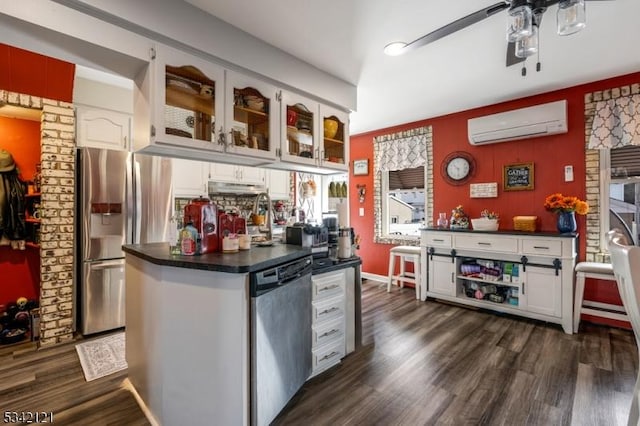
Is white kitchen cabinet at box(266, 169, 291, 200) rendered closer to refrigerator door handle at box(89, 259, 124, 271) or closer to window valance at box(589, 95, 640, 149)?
refrigerator door handle at box(89, 259, 124, 271)

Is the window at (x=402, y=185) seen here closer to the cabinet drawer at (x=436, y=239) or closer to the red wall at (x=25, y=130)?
the cabinet drawer at (x=436, y=239)

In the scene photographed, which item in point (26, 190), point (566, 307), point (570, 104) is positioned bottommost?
point (566, 307)

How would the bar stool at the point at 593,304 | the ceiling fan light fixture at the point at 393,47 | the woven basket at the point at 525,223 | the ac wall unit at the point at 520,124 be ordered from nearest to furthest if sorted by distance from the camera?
1. the ceiling fan light fixture at the point at 393,47
2. the bar stool at the point at 593,304
3. the ac wall unit at the point at 520,124
4. the woven basket at the point at 525,223

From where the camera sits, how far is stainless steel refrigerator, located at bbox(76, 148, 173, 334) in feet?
9.66

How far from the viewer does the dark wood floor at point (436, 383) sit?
1811mm

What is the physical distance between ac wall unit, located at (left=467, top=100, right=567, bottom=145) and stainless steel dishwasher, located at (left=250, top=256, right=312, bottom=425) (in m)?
3.00

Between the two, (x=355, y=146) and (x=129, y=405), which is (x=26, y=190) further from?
(x=355, y=146)

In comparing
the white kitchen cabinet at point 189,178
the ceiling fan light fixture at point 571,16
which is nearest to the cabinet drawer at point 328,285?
the ceiling fan light fixture at point 571,16

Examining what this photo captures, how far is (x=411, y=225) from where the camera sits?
5.02 metres

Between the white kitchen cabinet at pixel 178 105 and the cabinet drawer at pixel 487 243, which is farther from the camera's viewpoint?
the cabinet drawer at pixel 487 243

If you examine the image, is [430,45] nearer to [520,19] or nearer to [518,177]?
[520,19]

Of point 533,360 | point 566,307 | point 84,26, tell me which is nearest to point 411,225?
point 566,307

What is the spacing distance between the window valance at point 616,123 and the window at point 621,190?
0.17 metres

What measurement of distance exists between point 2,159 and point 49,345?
1.82m
